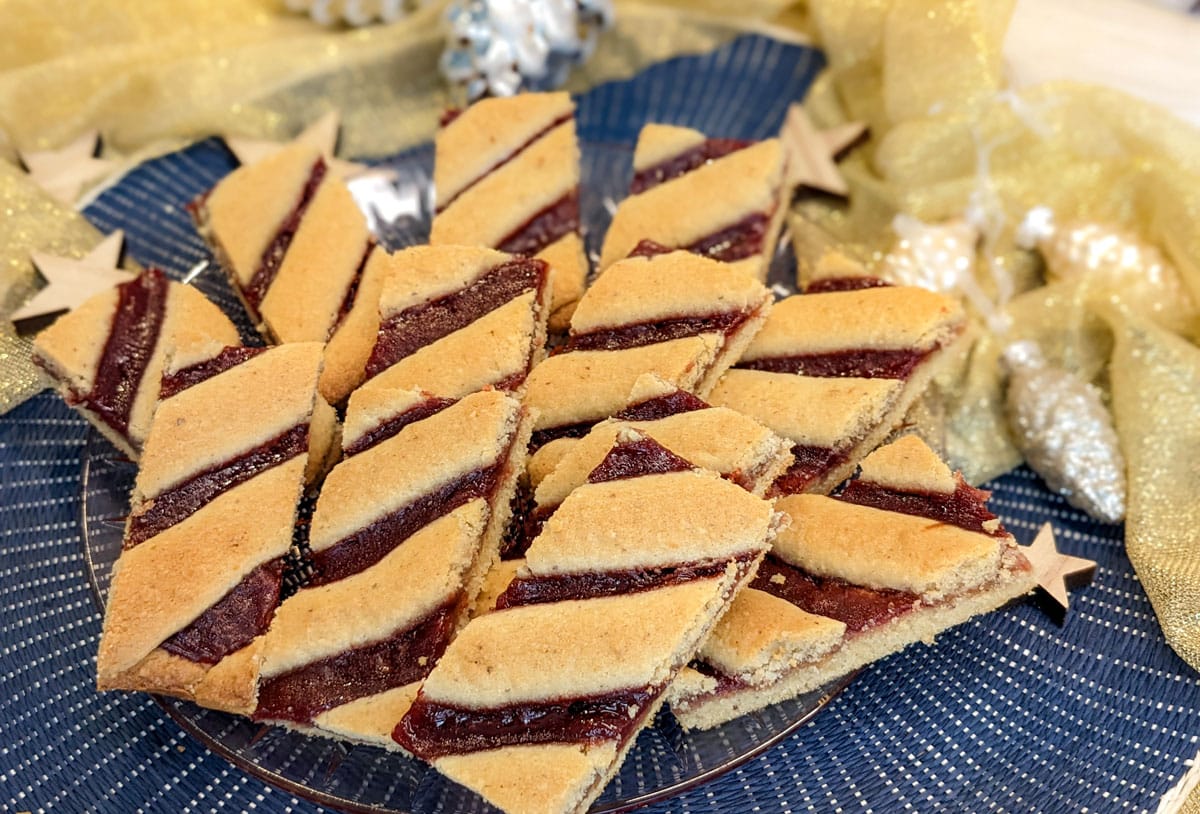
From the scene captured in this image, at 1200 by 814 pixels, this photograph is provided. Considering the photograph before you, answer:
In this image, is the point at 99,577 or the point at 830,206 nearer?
the point at 99,577

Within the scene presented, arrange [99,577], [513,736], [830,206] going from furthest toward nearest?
[830,206]
[99,577]
[513,736]

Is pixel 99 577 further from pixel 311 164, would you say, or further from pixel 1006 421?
pixel 1006 421

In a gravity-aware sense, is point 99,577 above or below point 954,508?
below

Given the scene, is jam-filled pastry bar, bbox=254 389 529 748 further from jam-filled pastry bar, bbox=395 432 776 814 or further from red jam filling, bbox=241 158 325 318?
red jam filling, bbox=241 158 325 318

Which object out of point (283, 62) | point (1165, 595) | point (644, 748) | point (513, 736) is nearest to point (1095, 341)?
point (1165, 595)

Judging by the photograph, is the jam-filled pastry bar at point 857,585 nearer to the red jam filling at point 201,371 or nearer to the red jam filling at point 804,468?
the red jam filling at point 804,468

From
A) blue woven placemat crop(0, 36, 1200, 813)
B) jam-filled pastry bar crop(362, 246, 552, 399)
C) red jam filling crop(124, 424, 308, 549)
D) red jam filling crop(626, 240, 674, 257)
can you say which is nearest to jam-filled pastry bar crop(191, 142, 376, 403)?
jam-filled pastry bar crop(362, 246, 552, 399)
